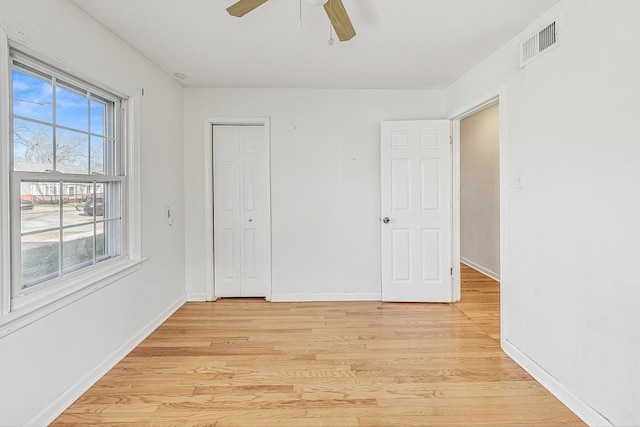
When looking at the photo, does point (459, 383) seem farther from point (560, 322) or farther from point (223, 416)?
point (223, 416)

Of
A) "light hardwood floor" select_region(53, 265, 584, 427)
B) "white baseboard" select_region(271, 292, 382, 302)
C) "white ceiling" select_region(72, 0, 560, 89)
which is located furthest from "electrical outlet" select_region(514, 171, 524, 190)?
"white baseboard" select_region(271, 292, 382, 302)

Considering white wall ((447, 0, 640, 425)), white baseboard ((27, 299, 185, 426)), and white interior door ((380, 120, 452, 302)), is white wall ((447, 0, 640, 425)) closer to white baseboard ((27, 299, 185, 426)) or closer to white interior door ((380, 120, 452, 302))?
white interior door ((380, 120, 452, 302))

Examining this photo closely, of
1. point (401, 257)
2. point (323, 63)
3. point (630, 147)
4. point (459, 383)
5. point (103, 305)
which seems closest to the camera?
point (630, 147)

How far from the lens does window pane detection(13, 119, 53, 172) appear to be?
1.64 meters

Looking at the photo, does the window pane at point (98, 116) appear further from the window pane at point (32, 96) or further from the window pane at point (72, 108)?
the window pane at point (32, 96)

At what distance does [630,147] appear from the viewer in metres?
1.48

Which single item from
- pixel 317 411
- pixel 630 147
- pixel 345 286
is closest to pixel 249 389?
pixel 317 411

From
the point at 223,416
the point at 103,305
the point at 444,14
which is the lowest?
the point at 223,416

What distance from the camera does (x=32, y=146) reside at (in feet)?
5.65

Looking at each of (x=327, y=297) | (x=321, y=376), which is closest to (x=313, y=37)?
(x=321, y=376)

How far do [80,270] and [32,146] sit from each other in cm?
83

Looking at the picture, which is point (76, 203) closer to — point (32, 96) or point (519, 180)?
point (32, 96)

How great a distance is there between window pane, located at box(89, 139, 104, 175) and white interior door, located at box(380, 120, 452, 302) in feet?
8.57

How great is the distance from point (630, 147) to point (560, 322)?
3.53 ft
